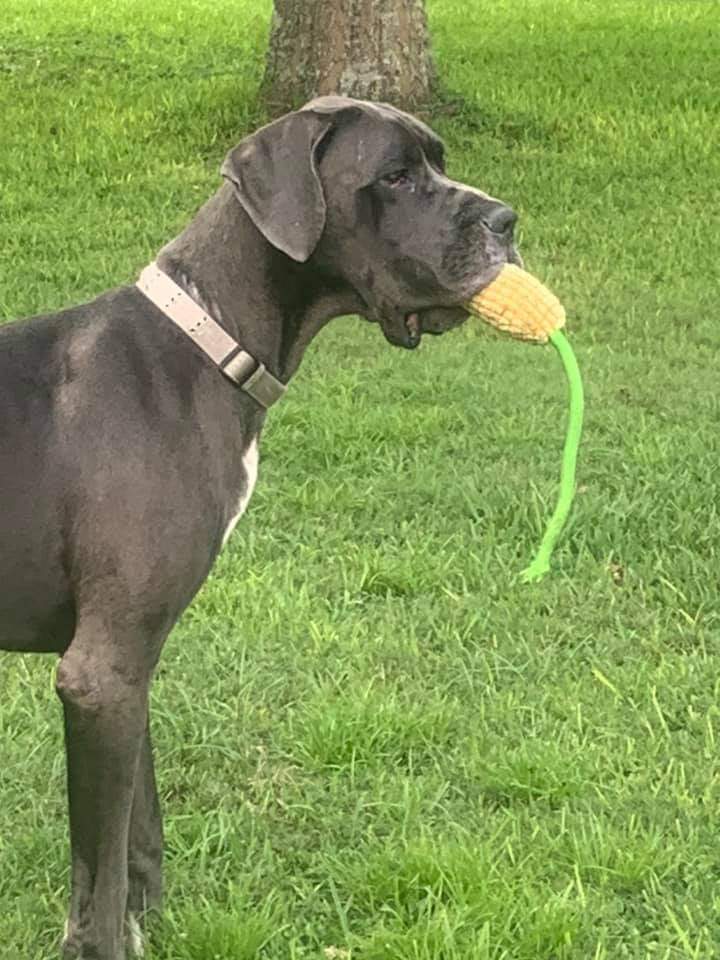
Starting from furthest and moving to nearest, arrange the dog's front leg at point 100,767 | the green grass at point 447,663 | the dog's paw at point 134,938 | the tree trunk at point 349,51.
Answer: the tree trunk at point 349,51 < the green grass at point 447,663 < the dog's paw at point 134,938 < the dog's front leg at point 100,767

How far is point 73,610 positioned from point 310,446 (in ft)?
10.3

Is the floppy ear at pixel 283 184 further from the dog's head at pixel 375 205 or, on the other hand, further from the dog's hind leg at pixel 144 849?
the dog's hind leg at pixel 144 849

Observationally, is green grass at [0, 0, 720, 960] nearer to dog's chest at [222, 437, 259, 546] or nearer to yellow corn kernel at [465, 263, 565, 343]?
dog's chest at [222, 437, 259, 546]

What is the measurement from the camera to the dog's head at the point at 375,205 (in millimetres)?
3025

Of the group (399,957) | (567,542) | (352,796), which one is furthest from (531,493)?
(399,957)

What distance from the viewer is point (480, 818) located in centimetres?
388

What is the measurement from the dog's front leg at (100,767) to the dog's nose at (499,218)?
1081mm

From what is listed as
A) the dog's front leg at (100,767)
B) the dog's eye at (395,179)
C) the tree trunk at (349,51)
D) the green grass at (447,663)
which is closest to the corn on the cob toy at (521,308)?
the dog's eye at (395,179)

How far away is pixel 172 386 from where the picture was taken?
10.1ft

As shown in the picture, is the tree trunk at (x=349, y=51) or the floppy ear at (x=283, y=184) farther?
the tree trunk at (x=349, y=51)

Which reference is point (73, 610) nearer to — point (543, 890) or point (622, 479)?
point (543, 890)

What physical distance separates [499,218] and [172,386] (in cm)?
74

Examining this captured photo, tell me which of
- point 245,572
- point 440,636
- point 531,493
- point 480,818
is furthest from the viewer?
point 531,493

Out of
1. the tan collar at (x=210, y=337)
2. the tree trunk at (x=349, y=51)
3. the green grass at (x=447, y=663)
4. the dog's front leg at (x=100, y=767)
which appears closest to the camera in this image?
the dog's front leg at (x=100, y=767)
